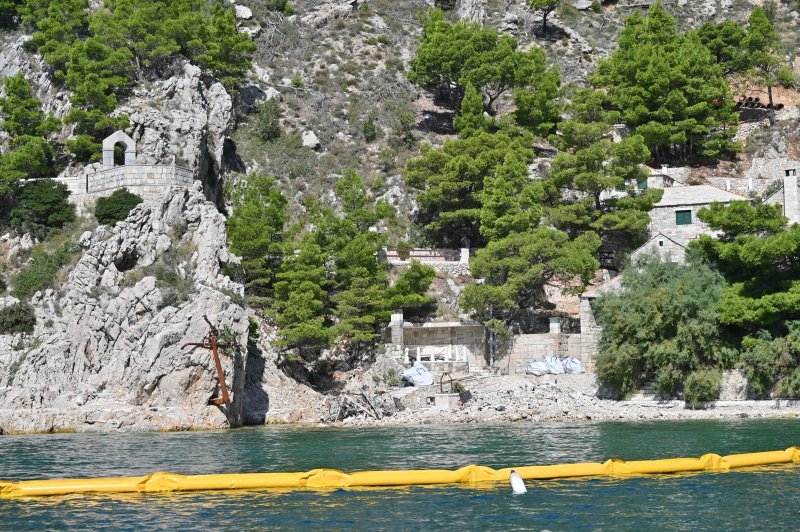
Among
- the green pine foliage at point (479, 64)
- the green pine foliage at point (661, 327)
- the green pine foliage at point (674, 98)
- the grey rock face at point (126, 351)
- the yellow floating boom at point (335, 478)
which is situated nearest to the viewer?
the yellow floating boom at point (335, 478)

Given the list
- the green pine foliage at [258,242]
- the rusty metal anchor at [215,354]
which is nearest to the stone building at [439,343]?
the green pine foliage at [258,242]

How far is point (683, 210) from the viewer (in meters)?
51.1

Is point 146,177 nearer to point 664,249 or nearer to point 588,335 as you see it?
point 588,335

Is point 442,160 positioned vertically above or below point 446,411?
above

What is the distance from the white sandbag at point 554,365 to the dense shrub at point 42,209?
75.5 feet

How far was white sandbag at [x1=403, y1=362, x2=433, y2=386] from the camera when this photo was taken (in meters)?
43.8

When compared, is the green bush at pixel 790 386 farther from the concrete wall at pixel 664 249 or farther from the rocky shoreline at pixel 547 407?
the concrete wall at pixel 664 249

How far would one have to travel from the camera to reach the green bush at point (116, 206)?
1764 inches

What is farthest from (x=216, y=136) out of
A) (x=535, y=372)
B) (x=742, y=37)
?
(x=742, y=37)

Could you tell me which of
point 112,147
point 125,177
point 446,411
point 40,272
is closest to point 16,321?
point 40,272

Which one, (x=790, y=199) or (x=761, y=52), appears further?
(x=761, y=52)

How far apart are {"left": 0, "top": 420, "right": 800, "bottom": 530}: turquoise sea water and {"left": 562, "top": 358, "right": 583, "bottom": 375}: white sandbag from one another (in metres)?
11.6

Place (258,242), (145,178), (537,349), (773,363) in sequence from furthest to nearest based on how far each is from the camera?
1. (258,242)
2. (145,178)
3. (537,349)
4. (773,363)

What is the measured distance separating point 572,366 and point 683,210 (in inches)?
467
